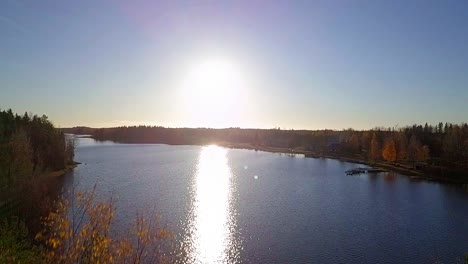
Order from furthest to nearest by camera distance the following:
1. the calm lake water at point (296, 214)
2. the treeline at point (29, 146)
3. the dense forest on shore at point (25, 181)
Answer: the treeline at point (29, 146) < the calm lake water at point (296, 214) < the dense forest on shore at point (25, 181)

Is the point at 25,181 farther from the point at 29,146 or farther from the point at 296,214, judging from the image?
the point at 296,214

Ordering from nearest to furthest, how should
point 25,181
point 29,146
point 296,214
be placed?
point 25,181 → point 296,214 → point 29,146

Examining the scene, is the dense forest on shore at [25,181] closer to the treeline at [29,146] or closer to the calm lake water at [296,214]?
the treeline at [29,146]

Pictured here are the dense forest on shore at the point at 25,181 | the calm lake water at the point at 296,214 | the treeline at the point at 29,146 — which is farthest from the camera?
the treeline at the point at 29,146

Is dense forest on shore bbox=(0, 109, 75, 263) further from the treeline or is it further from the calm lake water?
the calm lake water

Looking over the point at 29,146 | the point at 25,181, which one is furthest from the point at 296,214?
the point at 29,146

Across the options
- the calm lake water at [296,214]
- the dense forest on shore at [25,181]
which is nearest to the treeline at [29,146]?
the dense forest on shore at [25,181]

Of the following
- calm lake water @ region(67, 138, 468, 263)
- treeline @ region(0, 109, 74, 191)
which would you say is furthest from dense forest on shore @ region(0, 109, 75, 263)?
calm lake water @ region(67, 138, 468, 263)

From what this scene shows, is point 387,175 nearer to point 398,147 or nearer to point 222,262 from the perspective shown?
point 398,147
